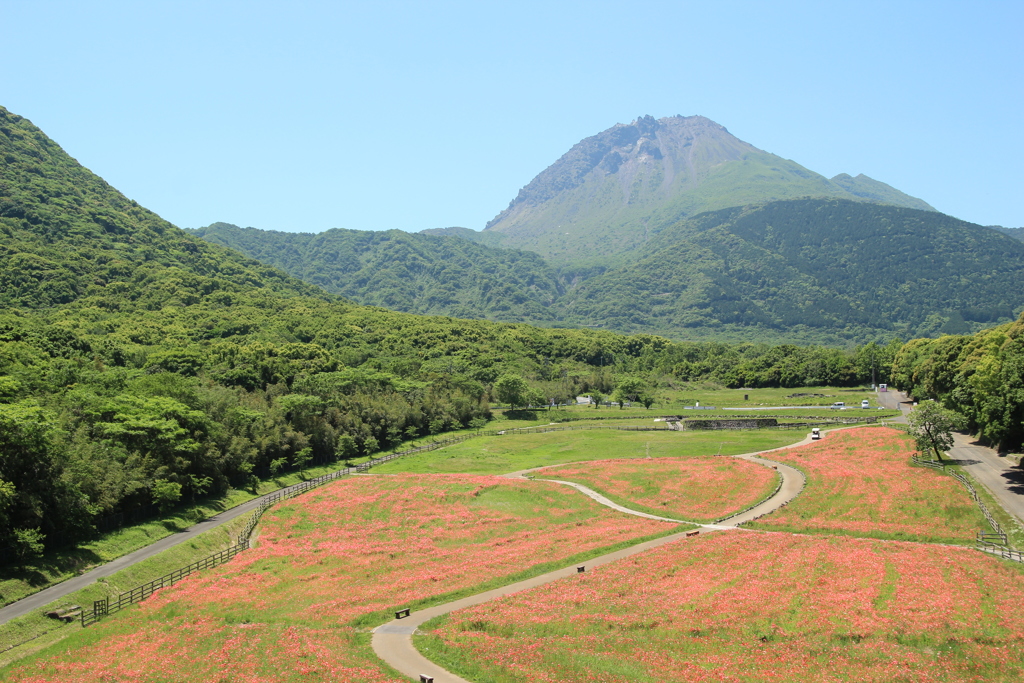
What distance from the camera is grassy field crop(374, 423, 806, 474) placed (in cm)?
9469

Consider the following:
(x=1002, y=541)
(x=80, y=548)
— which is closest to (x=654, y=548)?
(x=1002, y=541)

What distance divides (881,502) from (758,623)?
101 ft

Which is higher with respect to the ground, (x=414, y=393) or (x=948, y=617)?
(x=414, y=393)

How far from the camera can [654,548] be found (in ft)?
158

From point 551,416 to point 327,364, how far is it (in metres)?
46.4

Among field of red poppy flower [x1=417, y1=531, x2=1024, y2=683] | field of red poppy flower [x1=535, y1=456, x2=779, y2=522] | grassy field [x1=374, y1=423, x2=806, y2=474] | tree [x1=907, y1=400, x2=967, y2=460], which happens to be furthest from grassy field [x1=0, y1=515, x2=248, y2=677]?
tree [x1=907, y1=400, x2=967, y2=460]

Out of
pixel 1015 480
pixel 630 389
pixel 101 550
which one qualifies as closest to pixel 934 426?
pixel 1015 480

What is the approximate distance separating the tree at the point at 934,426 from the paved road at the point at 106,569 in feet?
209

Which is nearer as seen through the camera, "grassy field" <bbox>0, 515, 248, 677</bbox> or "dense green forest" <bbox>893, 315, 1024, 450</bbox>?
"grassy field" <bbox>0, 515, 248, 677</bbox>

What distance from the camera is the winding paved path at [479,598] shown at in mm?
30438

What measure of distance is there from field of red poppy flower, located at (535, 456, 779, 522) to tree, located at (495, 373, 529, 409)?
194 feet

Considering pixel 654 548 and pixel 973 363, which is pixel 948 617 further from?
pixel 973 363

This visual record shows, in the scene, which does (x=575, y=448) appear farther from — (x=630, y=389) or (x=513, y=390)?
(x=630, y=389)

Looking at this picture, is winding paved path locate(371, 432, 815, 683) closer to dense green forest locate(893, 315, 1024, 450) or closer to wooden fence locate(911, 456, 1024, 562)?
wooden fence locate(911, 456, 1024, 562)
